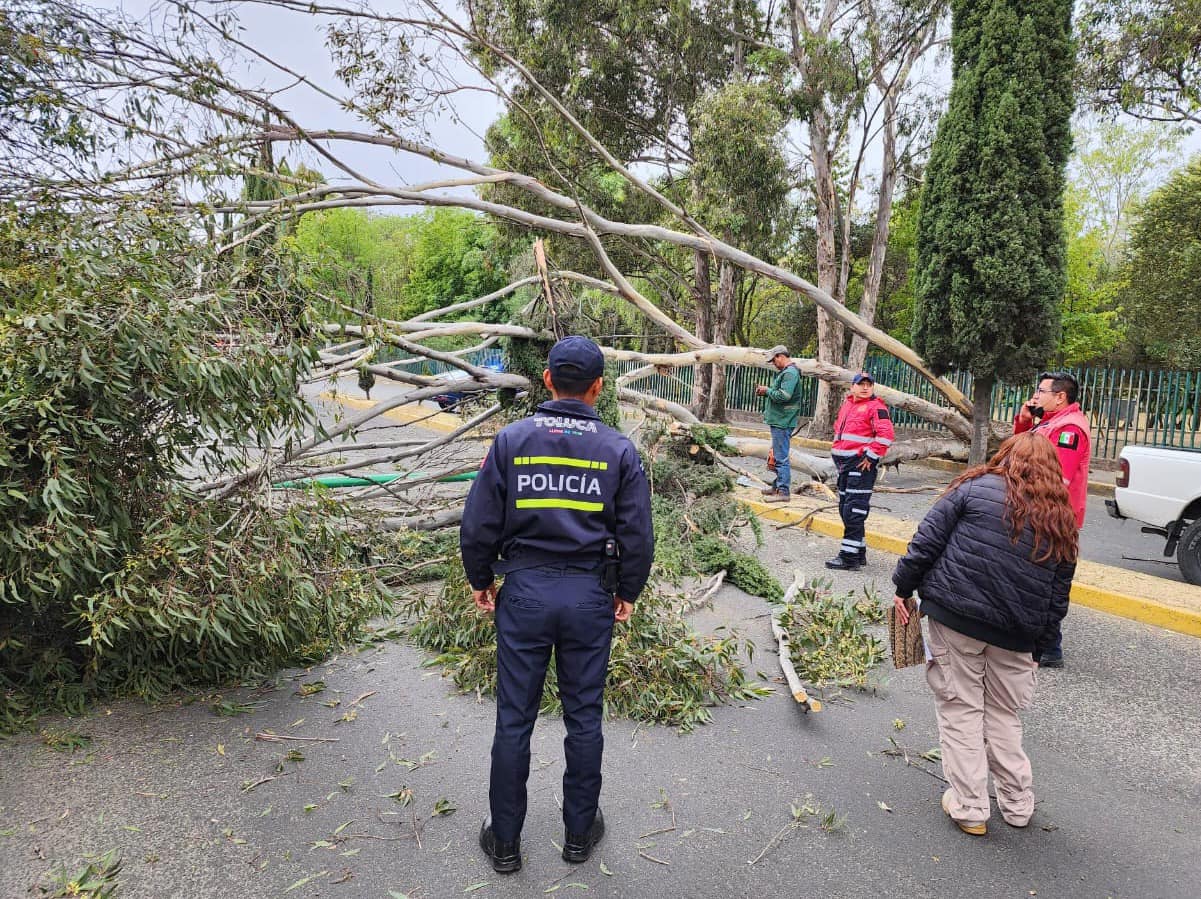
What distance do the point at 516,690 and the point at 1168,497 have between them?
6.25m

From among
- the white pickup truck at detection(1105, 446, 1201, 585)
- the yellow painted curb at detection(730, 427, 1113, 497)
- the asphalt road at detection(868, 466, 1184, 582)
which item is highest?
the white pickup truck at detection(1105, 446, 1201, 585)

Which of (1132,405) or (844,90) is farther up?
(844,90)

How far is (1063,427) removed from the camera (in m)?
4.39

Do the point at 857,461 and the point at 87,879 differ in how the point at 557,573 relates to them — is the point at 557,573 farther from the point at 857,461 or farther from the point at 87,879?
the point at 857,461

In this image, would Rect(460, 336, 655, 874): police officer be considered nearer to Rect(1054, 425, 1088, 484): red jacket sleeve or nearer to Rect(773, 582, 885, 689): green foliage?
Rect(773, 582, 885, 689): green foliage

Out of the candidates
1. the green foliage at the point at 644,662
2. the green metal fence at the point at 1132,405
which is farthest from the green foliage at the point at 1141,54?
the green foliage at the point at 644,662

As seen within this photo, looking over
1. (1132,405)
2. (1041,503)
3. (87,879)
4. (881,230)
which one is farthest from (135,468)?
(881,230)

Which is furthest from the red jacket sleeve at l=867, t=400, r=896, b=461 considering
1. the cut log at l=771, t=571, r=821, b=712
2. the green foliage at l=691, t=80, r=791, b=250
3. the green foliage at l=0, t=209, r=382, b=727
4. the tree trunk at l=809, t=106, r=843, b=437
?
the tree trunk at l=809, t=106, r=843, b=437

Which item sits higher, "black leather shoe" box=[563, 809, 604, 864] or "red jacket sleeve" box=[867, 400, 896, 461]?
"red jacket sleeve" box=[867, 400, 896, 461]

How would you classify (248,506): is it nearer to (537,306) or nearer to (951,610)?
(537,306)

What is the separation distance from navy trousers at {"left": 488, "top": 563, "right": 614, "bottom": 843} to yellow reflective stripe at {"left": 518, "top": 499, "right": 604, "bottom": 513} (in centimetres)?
21

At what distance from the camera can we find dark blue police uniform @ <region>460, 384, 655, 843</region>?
254 centimetres

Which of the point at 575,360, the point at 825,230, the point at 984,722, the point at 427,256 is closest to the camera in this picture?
the point at 575,360

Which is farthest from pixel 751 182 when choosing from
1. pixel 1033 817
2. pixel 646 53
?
pixel 1033 817
